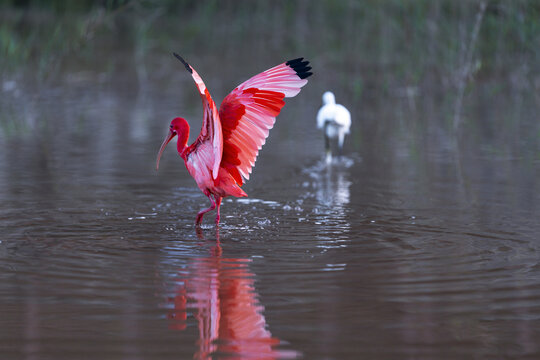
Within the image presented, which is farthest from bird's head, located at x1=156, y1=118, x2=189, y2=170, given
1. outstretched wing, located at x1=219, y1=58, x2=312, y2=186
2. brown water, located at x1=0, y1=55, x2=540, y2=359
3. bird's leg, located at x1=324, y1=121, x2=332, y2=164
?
bird's leg, located at x1=324, y1=121, x2=332, y2=164

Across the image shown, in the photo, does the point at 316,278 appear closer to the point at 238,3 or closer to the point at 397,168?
the point at 397,168

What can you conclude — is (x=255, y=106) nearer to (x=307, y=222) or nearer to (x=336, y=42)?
(x=307, y=222)

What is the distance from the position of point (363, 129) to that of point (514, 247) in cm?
745

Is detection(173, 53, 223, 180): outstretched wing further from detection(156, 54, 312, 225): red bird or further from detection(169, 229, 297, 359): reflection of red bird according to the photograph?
detection(169, 229, 297, 359): reflection of red bird

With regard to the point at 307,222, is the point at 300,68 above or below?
above

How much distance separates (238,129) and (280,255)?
4.01ft

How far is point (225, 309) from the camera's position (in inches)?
167

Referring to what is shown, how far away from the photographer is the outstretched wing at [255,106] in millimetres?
5930

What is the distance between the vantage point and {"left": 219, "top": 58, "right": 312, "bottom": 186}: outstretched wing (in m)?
5.93

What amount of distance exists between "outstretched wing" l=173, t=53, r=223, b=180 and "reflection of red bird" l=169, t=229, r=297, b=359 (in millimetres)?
861

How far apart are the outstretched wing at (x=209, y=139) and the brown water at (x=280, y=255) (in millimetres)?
482

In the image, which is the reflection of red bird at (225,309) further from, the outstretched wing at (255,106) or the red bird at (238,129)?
the outstretched wing at (255,106)

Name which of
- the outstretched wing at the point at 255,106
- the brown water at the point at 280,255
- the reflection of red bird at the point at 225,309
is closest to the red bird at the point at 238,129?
the outstretched wing at the point at 255,106

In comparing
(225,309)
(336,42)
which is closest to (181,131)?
(225,309)
